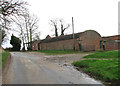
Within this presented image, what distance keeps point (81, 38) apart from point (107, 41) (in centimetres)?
780

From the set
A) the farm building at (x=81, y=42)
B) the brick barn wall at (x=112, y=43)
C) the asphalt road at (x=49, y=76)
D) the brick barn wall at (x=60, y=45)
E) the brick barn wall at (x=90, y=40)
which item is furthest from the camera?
the brick barn wall at (x=60, y=45)

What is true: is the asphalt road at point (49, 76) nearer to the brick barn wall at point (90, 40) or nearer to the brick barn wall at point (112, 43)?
the brick barn wall at point (90, 40)

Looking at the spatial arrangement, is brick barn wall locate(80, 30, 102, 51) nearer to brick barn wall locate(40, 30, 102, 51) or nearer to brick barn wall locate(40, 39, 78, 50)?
brick barn wall locate(40, 30, 102, 51)

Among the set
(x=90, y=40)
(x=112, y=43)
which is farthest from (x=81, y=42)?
(x=112, y=43)

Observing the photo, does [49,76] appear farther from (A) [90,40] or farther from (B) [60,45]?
(B) [60,45]

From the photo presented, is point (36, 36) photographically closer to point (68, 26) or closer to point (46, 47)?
point (46, 47)

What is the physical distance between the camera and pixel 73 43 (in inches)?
1362

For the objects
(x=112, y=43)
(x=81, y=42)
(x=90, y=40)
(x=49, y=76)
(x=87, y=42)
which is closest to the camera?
(x=49, y=76)

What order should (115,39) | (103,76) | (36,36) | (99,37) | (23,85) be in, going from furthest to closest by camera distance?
(36,36), (99,37), (115,39), (103,76), (23,85)

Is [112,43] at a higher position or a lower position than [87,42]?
lower

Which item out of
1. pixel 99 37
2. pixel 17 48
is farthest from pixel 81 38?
pixel 17 48

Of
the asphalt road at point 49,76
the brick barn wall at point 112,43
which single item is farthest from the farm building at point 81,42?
the asphalt road at point 49,76

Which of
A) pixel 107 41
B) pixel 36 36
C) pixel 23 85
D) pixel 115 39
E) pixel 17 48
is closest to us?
pixel 23 85

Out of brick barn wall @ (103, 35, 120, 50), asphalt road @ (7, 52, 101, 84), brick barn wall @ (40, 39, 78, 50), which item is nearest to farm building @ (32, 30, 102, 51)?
brick barn wall @ (40, 39, 78, 50)
